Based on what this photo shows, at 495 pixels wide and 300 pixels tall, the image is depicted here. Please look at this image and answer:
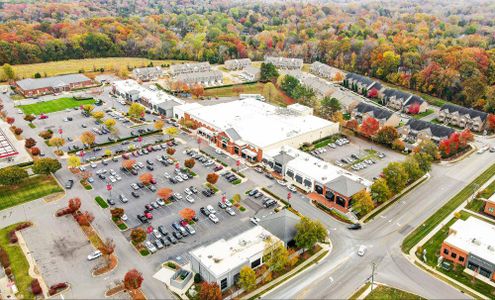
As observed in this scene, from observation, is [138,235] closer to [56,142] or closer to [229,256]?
[229,256]

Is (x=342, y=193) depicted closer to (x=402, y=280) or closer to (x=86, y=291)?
(x=402, y=280)

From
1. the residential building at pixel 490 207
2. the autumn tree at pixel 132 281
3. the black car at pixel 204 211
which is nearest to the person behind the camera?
the autumn tree at pixel 132 281

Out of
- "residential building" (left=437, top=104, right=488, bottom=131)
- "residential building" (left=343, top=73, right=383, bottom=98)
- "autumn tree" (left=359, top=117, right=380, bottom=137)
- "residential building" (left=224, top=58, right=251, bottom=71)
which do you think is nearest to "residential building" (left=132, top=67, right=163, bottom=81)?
"residential building" (left=224, top=58, right=251, bottom=71)

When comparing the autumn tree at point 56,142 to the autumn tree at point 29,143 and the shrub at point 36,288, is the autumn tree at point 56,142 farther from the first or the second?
the shrub at point 36,288

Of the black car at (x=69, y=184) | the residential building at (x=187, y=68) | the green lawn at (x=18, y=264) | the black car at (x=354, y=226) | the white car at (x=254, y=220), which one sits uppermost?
the residential building at (x=187, y=68)

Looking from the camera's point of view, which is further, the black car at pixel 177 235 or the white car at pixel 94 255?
the black car at pixel 177 235

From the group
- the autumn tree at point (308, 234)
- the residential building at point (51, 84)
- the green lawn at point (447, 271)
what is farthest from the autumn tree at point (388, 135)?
the residential building at point (51, 84)

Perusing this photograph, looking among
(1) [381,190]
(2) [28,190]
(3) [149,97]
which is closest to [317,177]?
(1) [381,190]
